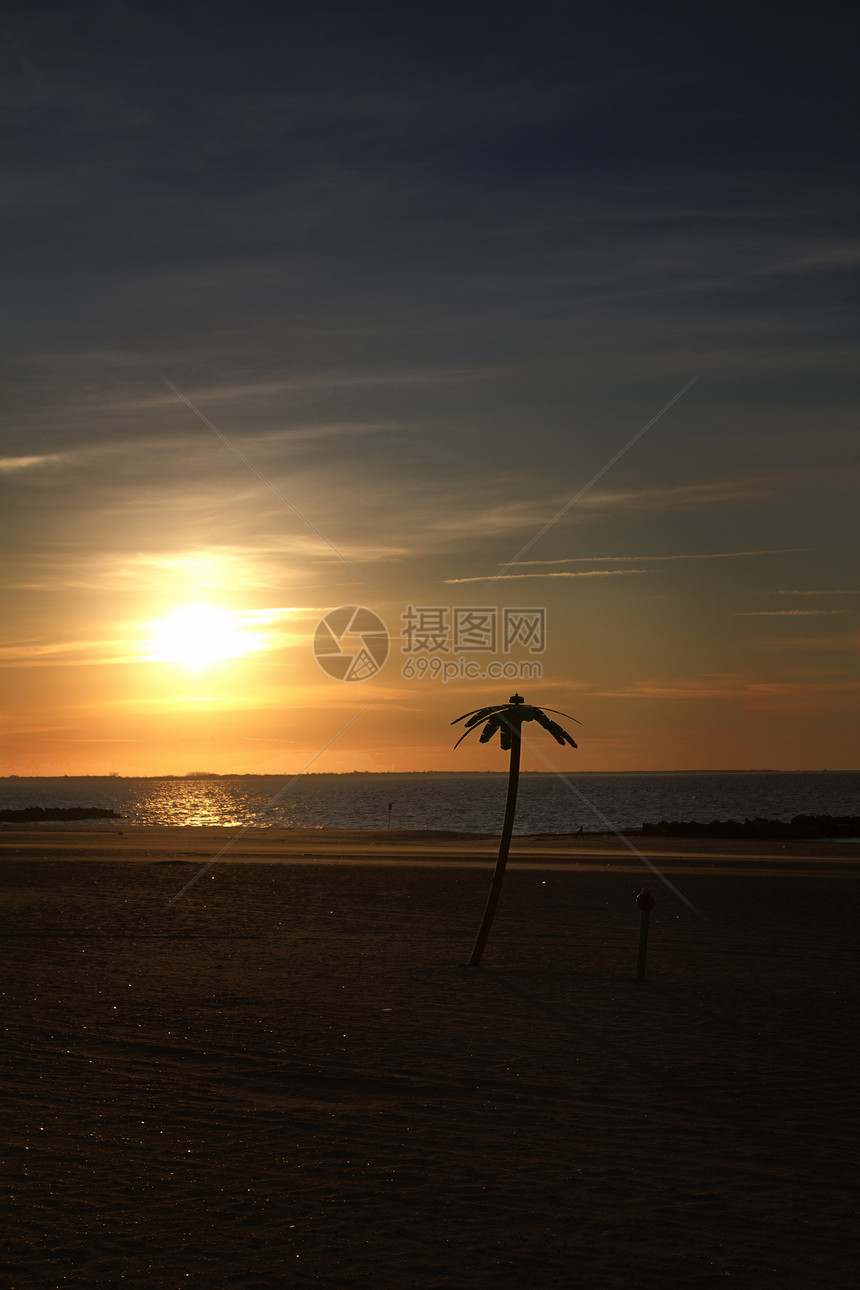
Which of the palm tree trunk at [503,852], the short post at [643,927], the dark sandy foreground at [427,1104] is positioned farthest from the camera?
the palm tree trunk at [503,852]

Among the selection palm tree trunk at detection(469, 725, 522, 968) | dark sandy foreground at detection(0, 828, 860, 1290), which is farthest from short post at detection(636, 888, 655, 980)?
palm tree trunk at detection(469, 725, 522, 968)

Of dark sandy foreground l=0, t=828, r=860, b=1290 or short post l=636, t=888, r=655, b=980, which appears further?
short post l=636, t=888, r=655, b=980

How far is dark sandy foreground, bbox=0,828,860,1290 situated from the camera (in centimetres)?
717

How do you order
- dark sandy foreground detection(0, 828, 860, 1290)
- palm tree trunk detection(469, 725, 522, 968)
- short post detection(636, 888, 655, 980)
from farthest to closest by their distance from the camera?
1. palm tree trunk detection(469, 725, 522, 968)
2. short post detection(636, 888, 655, 980)
3. dark sandy foreground detection(0, 828, 860, 1290)

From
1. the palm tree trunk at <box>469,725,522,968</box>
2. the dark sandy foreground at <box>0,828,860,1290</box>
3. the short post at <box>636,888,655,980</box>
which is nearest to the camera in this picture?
the dark sandy foreground at <box>0,828,860,1290</box>

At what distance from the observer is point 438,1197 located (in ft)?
26.6

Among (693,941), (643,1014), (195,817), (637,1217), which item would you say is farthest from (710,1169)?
(195,817)

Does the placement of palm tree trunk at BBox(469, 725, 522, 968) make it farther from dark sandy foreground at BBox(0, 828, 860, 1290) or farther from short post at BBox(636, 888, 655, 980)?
short post at BBox(636, 888, 655, 980)

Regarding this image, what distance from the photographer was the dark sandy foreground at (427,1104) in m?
7.17

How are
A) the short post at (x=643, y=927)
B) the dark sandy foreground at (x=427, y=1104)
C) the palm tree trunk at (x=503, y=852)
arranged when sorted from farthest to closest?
the palm tree trunk at (x=503, y=852)
the short post at (x=643, y=927)
the dark sandy foreground at (x=427, y=1104)

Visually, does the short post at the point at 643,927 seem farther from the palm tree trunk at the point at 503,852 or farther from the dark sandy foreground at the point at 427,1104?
the palm tree trunk at the point at 503,852

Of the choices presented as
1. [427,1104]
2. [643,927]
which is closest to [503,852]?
[643,927]

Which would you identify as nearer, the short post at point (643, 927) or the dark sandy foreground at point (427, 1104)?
the dark sandy foreground at point (427, 1104)

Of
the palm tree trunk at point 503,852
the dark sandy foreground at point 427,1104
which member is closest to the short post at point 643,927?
the dark sandy foreground at point 427,1104
